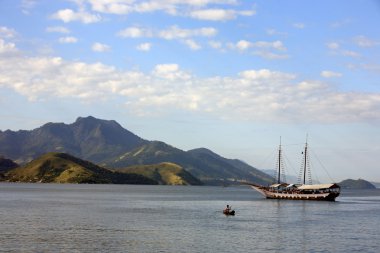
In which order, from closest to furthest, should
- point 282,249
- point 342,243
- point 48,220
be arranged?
point 282,249
point 342,243
point 48,220

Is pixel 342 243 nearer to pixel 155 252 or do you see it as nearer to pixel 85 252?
pixel 155 252

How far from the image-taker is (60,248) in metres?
73.9

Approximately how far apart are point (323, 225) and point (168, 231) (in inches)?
1689

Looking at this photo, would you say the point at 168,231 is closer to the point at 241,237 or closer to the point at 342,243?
the point at 241,237

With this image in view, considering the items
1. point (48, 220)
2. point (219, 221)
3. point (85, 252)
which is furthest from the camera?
point (219, 221)

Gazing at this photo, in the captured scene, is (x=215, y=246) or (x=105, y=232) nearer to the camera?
(x=215, y=246)

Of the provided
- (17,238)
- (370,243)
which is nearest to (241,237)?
(370,243)

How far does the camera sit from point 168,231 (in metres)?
98.1

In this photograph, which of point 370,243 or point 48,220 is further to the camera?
point 48,220

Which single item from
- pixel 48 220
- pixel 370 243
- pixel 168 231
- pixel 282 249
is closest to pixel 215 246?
pixel 282 249

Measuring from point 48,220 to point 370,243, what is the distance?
70.7 m

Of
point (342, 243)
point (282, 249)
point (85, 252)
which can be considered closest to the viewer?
point (85, 252)

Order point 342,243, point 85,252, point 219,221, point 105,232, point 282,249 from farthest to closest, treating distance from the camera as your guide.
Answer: point 219,221
point 105,232
point 342,243
point 282,249
point 85,252

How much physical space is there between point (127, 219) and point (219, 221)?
23.1 meters
